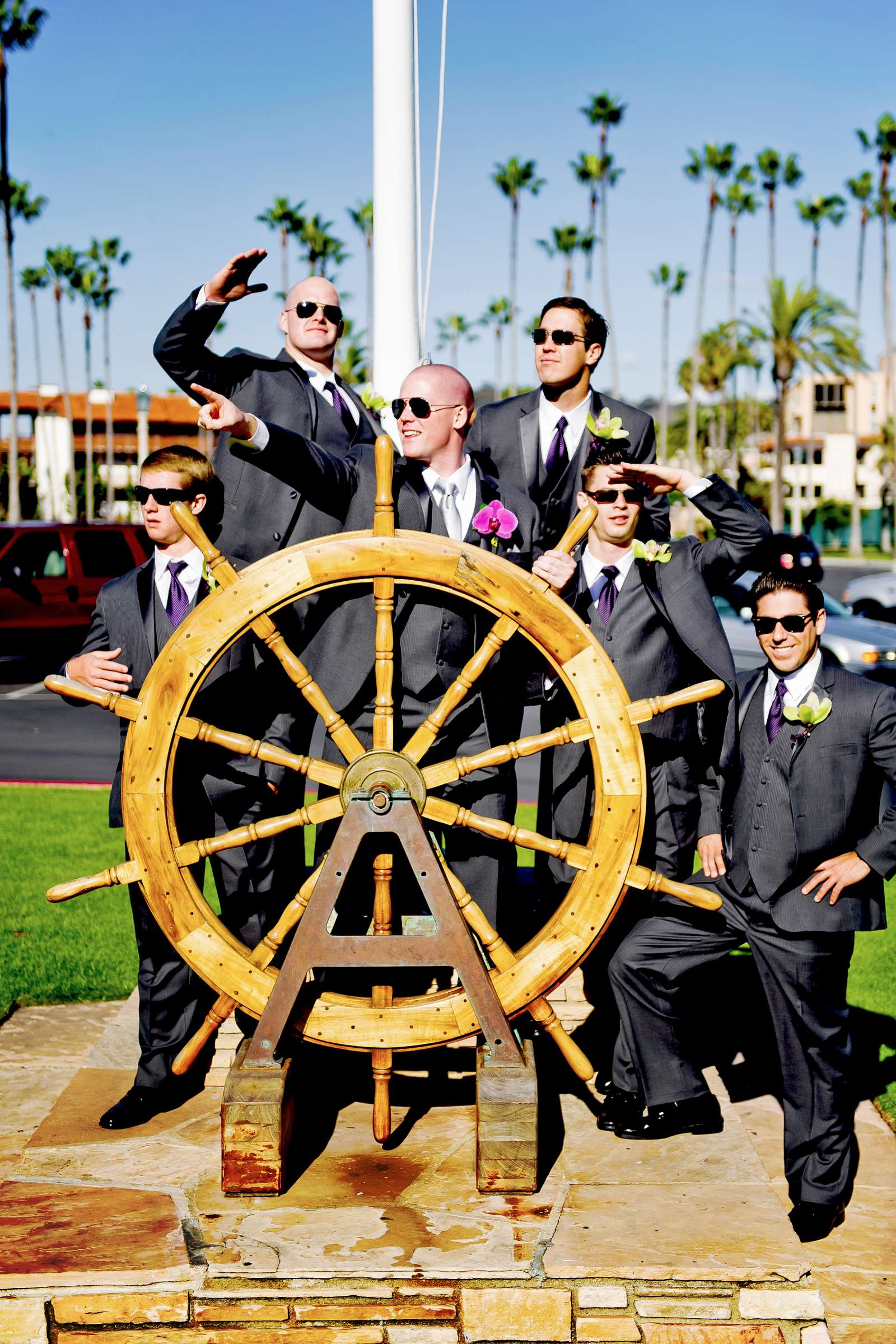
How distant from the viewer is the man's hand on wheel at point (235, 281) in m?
3.38

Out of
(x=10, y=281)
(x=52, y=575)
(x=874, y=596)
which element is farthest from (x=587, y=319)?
(x=10, y=281)

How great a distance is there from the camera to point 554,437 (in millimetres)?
3873

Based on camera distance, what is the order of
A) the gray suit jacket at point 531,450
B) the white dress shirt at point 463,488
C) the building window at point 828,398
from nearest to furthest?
the white dress shirt at point 463,488
the gray suit jacket at point 531,450
the building window at point 828,398

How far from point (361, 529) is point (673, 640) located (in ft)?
3.06

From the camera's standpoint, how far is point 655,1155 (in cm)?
339

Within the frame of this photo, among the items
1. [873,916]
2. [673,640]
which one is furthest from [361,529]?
[873,916]

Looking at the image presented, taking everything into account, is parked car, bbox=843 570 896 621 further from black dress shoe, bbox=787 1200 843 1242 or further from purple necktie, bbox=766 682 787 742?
black dress shoe, bbox=787 1200 843 1242

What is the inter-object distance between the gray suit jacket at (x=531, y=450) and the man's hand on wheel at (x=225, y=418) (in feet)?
3.16

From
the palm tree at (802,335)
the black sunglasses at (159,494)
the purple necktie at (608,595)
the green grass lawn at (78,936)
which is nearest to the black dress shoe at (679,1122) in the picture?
the green grass lawn at (78,936)

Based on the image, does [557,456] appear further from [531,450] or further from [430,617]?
[430,617]

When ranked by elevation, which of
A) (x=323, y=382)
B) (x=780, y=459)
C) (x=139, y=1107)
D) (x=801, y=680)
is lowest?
(x=139, y=1107)

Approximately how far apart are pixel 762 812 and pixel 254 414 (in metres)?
1.67

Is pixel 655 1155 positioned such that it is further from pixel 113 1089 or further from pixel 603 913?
pixel 113 1089

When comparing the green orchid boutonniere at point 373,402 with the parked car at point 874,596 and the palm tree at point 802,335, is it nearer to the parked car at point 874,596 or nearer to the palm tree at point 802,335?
the parked car at point 874,596
